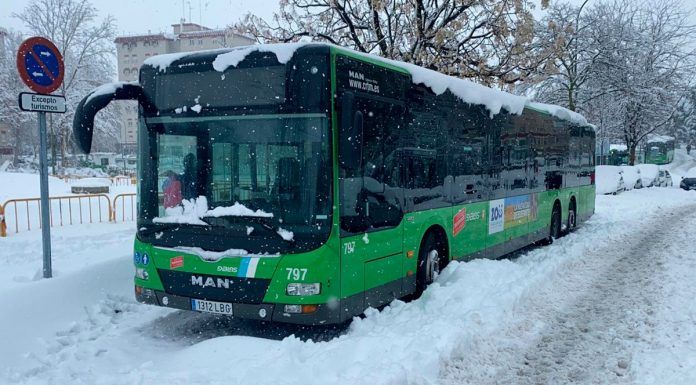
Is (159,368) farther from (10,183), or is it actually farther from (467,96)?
(10,183)

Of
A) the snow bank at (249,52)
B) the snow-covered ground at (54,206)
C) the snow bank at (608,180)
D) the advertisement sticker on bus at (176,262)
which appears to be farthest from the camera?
the snow bank at (608,180)

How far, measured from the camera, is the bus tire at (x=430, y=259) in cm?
760

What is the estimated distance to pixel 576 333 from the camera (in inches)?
254

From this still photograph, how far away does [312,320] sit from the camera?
223 inches

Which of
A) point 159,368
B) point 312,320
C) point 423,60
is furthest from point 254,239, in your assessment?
point 423,60

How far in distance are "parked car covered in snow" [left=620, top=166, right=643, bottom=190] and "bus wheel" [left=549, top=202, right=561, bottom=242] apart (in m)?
20.4

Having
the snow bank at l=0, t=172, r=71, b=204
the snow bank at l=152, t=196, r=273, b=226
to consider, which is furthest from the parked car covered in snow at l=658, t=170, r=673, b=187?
the snow bank at l=152, t=196, r=273, b=226

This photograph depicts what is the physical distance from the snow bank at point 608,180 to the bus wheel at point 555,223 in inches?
681

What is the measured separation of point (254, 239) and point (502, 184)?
5.88 metres

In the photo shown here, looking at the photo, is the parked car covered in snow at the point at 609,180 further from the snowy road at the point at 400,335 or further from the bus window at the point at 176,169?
the bus window at the point at 176,169

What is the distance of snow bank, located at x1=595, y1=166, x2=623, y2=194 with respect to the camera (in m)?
29.4


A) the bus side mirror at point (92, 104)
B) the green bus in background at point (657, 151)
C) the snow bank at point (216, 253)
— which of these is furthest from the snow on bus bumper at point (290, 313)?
the green bus in background at point (657, 151)

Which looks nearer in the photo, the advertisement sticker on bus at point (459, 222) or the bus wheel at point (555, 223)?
the advertisement sticker on bus at point (459, 222)

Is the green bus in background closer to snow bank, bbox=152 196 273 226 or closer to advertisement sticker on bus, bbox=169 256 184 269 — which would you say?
snow bank, bbox=152 196 273 226
